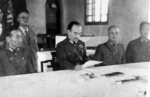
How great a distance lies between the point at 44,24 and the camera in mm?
1492

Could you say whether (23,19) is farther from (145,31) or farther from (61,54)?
(145,31)

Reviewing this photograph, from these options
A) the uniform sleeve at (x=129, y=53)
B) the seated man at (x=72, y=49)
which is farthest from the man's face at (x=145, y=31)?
the seated man at (x=72, y=49)

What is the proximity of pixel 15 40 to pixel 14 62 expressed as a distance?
0.20 metres

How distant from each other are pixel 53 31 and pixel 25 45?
0.30 metres

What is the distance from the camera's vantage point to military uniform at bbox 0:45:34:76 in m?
1.31

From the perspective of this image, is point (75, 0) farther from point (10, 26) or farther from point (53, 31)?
point (10, 26)

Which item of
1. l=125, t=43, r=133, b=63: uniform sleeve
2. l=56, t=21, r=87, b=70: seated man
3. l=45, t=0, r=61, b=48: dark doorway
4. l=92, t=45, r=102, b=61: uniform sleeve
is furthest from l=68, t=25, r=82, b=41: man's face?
l=125, t=43, r=133, b=63: uniform sleeve

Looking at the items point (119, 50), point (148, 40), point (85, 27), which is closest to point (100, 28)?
point (85, 27)

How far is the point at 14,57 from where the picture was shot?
1.38 m

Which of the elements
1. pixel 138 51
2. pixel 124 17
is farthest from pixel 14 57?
pixel 138 51

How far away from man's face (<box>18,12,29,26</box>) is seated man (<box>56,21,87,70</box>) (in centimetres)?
39

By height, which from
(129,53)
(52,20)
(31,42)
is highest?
(52,20)

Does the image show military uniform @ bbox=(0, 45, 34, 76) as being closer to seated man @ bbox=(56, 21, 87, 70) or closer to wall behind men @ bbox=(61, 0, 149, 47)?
seated man @ bbox=(56, 21, 87, 70)

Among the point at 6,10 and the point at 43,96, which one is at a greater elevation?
the point at 6,10
